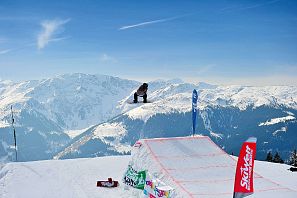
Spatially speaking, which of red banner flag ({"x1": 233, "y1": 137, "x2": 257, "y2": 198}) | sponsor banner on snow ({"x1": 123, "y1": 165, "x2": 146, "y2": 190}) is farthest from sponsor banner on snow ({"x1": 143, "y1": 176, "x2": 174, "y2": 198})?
red banner flag ({"x1": 233, "y1": 137, "x2": 257, "y2": 198})

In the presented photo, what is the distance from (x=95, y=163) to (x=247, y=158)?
2241 cm

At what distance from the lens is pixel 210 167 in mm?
25094

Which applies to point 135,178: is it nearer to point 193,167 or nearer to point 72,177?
point 193,167

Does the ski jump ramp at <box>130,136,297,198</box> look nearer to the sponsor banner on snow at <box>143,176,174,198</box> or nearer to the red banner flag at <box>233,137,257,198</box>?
the sponsor banner on snow at <box>143,176,174,198</box>

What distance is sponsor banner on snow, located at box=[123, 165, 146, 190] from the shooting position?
25531 mm

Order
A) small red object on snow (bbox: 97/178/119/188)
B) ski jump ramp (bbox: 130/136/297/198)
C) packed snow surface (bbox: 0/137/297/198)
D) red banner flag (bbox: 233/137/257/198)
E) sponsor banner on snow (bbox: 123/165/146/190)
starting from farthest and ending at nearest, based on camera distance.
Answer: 1. small red object on snow (bbox: 97/178/119/188)
2. sponsor banner on snow (bbox: 123/165/146/190)
3. packed snow surface (bbox: 0/137/297/198)
4. ski jump ramp (bbox: 130/136/297/198)
5. red banner flag (bbox: 233/137/257/198)

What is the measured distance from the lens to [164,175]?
23375mm

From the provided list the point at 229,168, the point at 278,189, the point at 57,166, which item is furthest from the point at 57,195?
the point at 278,189

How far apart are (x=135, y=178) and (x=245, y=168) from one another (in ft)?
38.1

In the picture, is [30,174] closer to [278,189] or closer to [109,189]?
[109,189]

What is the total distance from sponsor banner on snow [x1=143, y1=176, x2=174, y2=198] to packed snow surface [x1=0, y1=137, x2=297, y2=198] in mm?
549

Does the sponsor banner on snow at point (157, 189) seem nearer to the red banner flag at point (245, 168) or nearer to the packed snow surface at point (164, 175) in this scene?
the packed snow surface at point (164, 175)

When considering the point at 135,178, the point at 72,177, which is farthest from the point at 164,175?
the point at 72,177

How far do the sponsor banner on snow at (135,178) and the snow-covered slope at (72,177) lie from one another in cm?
38
